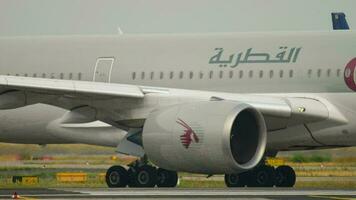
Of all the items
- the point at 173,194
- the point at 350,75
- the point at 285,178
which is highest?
the point at 350,75

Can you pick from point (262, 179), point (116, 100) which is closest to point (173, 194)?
point (116, 100)

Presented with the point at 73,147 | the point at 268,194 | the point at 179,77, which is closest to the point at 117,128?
the point at 179,77

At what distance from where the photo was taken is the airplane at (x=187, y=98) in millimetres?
27484

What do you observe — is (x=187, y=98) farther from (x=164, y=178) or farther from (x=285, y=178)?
(x=285, y=178)

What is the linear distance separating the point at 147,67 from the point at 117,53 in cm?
103

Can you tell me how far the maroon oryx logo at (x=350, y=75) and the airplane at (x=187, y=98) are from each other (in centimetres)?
3

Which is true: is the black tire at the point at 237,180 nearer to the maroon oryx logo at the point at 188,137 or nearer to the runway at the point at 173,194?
the runway at the point at 173,194

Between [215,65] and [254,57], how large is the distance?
1.11m

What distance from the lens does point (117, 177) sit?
3438cm

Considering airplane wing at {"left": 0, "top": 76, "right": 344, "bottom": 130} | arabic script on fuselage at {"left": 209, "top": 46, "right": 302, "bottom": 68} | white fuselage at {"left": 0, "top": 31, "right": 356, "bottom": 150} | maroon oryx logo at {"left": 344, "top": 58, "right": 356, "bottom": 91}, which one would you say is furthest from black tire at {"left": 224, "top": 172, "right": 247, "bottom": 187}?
maroon oryx logo at {"left": 344, "top": 58, "right": 356, "bottom": 91}

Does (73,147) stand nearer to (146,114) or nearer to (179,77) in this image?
(179,77)

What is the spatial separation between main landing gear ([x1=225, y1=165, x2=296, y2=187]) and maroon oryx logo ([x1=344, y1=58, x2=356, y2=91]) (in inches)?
164

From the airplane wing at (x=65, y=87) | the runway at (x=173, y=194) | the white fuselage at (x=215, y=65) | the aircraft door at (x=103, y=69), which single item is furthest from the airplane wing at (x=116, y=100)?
the aircraft door at (x=103, y=69)

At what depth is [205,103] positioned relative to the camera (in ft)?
90.5
